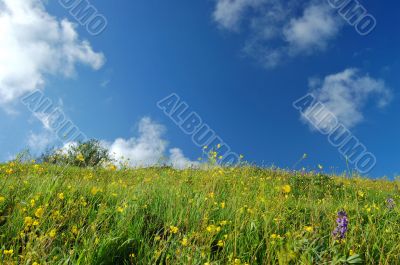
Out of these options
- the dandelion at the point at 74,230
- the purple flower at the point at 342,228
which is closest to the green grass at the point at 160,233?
the dandelion at the point at 74,230

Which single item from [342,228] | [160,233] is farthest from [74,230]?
[342,228]

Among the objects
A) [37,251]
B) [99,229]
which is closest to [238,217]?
[99,229]

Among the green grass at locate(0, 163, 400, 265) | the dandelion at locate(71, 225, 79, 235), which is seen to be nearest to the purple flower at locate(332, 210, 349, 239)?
the green grass at locate(0, 163, 400, 265)

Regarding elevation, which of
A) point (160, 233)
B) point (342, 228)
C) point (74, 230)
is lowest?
point (74, 230)

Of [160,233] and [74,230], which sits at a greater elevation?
[160,233]

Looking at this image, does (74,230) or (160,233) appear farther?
(160,233)

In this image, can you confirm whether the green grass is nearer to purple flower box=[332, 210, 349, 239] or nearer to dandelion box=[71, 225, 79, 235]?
dandelion box=[71, 225, 79, 235]

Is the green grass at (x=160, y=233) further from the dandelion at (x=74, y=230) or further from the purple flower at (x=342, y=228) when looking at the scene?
the purple flower at (x=342, y=228)

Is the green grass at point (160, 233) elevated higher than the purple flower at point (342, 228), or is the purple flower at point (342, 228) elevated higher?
the purple flower at point (342, 228)

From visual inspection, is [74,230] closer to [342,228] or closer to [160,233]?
[160,233]

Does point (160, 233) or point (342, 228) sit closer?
point (342, 228)

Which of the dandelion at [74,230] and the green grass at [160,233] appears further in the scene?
the dandelion at [74,230]

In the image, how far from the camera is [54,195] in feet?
18.3

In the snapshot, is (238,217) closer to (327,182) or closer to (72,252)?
(72,252)
